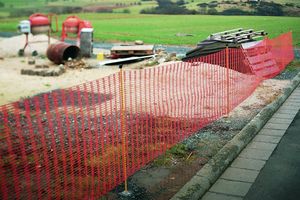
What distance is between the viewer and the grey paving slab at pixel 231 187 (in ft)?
18.0

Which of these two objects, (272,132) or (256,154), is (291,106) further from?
(256,154)

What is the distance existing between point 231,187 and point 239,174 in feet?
1.76

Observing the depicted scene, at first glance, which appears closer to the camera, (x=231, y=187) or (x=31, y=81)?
(x=231, y=187)

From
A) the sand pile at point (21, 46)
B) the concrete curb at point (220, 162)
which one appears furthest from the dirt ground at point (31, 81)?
the concrete curb at point (220, 162)

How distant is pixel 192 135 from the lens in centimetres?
787

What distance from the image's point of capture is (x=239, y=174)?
6.13 m

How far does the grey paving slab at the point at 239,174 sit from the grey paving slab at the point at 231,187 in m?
0.14

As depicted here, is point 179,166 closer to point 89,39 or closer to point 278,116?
point 278,116

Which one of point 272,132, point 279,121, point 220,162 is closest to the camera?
point 220,162

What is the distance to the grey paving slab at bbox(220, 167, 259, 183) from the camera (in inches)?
234

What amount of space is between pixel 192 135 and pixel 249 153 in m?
1.32

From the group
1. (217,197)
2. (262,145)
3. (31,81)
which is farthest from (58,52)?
(217,197)

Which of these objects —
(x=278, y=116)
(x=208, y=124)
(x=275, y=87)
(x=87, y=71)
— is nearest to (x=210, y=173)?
(x=208, y=124)

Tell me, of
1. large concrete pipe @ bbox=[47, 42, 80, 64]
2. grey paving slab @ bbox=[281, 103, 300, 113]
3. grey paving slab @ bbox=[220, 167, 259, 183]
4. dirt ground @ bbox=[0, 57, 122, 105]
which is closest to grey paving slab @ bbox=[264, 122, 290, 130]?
grey paving slab @ bbox=[281, 103, 300, 113]
